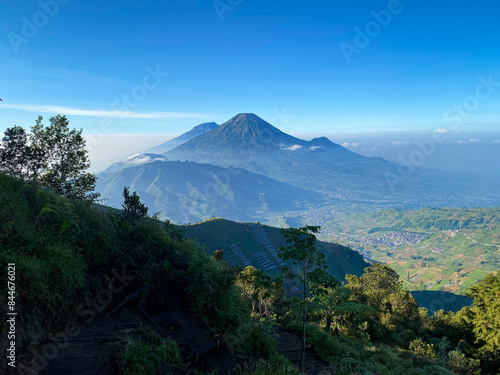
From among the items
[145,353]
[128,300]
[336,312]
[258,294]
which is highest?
[128,300]

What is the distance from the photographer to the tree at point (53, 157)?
Result: 13031mm

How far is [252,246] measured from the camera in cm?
8888

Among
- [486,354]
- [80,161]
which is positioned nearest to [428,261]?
[486,354]

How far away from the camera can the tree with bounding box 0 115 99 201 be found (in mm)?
13031

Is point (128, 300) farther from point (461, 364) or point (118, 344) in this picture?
point (461, 364)

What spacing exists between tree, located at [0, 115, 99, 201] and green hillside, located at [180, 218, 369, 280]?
190 feet

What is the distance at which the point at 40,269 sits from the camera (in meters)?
5.98

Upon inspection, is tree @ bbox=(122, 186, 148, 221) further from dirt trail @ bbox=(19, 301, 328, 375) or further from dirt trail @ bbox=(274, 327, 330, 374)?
dirt trail @ bbox=(274, 327, 330, 374)

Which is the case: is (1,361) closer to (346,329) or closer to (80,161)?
(80,161)

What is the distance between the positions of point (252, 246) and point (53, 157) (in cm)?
7696

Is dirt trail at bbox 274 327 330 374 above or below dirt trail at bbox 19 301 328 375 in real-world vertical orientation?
below

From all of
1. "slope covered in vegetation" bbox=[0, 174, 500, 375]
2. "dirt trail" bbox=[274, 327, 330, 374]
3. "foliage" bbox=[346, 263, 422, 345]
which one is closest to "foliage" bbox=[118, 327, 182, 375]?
"slope covered in vegetation" bbox=[0, 174, 500, 375]

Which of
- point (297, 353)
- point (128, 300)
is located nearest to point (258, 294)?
point (297, 353)

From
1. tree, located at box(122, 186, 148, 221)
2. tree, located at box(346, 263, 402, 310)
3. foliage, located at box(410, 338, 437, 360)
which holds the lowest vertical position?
tree, located at box(346, 263, 402, 310)
